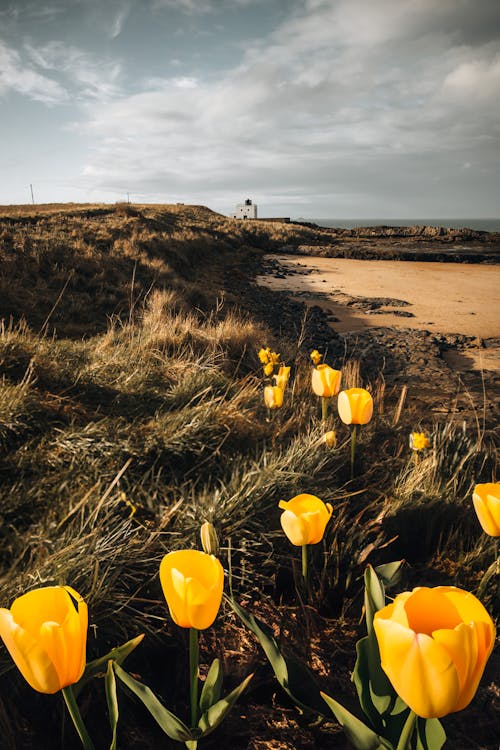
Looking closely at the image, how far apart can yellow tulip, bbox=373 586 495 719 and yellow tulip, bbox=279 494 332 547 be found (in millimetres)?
475

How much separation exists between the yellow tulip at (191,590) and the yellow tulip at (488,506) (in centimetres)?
72

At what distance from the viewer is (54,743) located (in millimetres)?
1108

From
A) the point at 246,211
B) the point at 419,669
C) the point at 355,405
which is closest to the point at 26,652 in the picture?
the point at 419,669

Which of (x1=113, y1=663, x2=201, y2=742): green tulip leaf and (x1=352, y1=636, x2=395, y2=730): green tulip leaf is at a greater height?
(x1=113, y1=663, x2=201, y2=742): green tulip leaf

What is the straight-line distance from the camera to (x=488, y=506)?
1.17 m

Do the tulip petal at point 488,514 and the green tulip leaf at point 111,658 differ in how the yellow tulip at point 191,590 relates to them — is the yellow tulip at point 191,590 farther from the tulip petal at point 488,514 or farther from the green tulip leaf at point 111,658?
the tulip petal at point 488,514

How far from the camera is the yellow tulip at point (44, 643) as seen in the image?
0.71 meters

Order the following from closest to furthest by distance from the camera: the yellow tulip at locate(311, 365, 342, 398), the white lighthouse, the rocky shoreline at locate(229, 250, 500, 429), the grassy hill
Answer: the grassy hill → the yellow tulip at locate(311, 365, 342, 398) → the rocky shoreline at locate(229, 250, 500, 429) → the white lighthouse

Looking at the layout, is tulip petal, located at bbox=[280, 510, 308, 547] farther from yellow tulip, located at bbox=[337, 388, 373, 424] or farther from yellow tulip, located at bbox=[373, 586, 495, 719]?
yellow tulip, located at bbox=[337, 388, 373, 424]

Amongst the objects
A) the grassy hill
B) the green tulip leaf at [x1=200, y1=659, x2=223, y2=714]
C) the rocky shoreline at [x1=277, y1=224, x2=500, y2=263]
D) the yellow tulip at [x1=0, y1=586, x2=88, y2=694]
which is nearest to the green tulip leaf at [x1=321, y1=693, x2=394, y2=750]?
the green tulip leaf at [x1=200, y1=659, x2=223, y2=714]

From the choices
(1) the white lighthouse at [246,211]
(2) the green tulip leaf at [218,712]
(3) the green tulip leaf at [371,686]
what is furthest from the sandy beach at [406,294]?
(1) the white lighthouse at [246,211]

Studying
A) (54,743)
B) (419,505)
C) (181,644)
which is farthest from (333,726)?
(419,505)

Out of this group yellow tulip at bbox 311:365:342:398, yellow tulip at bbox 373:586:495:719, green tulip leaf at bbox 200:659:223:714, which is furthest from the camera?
yellow tulip at bbox 311:365:342:398

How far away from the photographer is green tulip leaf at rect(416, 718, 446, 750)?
0.85m
